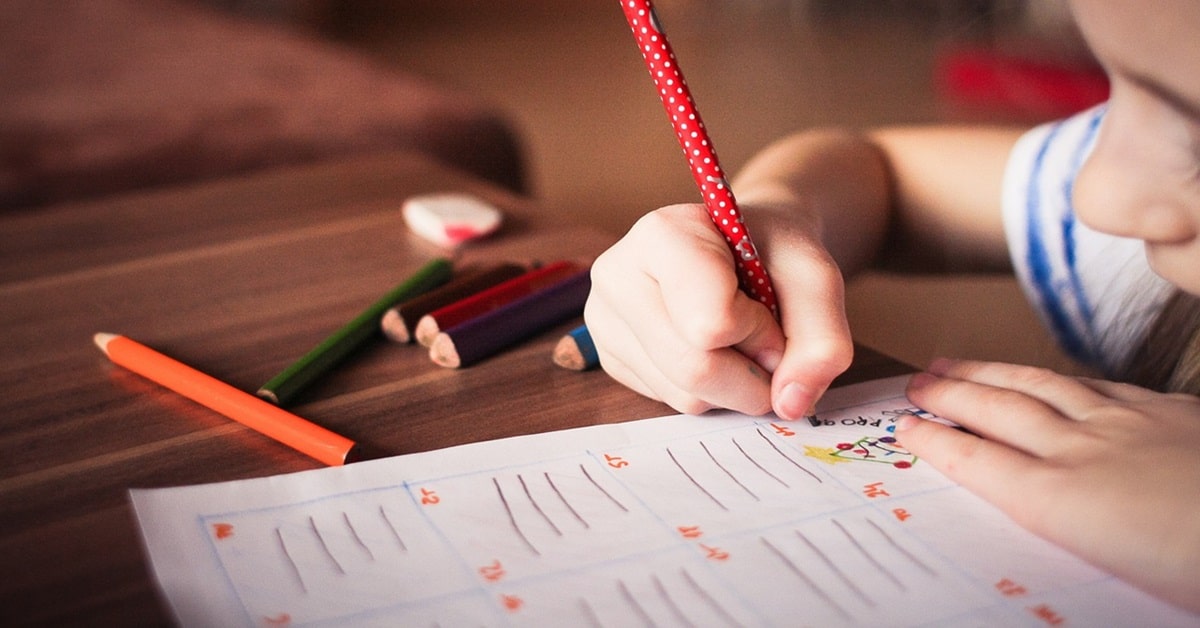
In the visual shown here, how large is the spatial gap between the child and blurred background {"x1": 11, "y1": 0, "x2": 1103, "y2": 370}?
17.0 inches

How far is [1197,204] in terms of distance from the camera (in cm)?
41

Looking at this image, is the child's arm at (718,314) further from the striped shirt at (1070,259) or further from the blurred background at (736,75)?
the blurred background at (736,75)

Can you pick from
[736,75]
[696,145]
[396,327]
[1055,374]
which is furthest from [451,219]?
[736,75]

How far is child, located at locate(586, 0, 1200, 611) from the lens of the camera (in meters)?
0.36

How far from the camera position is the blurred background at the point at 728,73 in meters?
1.53

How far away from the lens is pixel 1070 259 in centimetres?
66

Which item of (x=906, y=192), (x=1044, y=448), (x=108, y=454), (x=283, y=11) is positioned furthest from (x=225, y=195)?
(x=283, y=11)

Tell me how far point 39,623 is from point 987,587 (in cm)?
31

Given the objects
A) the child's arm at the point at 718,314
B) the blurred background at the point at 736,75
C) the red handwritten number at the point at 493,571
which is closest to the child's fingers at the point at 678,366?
the child's arm at the point at 718,314

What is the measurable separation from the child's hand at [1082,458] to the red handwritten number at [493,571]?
185 millimetres

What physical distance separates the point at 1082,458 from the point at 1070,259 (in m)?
0.31

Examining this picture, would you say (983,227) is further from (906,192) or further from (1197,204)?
(1197,204)

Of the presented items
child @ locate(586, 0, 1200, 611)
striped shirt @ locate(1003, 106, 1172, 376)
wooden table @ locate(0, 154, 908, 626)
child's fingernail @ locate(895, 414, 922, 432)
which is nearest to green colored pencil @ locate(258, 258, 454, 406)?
wooden table @ locate(0, 154, 908, 626)

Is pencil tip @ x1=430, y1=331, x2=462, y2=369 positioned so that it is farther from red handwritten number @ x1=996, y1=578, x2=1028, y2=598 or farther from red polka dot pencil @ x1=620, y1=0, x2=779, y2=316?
red handwritten number @ x1=996, y1=578, x2=1028, y2=598
